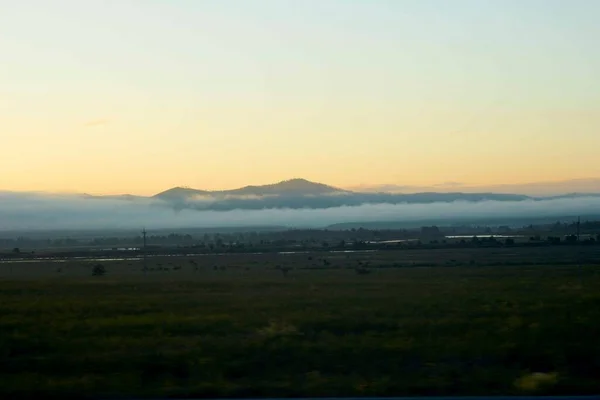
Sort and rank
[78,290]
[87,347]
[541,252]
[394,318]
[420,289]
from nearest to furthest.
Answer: [87,347] → [394,318] → [420,289] → [78,290] → [541,252]

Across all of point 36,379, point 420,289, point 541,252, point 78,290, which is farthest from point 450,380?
point 541,252

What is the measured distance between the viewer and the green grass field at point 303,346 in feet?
44.4

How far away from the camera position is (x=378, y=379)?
14.2m

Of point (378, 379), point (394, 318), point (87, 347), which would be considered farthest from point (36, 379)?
point (394, 318)

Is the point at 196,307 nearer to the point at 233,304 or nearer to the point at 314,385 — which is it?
the point at 233,304

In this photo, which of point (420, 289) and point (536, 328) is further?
point (420, 289)

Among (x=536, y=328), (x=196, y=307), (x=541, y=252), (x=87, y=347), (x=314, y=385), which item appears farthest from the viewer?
(x=541, y=252)

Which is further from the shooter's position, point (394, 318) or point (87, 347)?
point (394, 318)

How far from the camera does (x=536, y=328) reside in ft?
68.5

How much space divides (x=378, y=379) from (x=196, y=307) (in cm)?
1622

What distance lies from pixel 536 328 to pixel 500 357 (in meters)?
4.38

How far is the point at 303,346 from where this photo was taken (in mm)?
18234

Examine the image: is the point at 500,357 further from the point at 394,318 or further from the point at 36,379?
the point at 36,379

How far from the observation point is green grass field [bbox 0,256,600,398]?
44.4 feet
